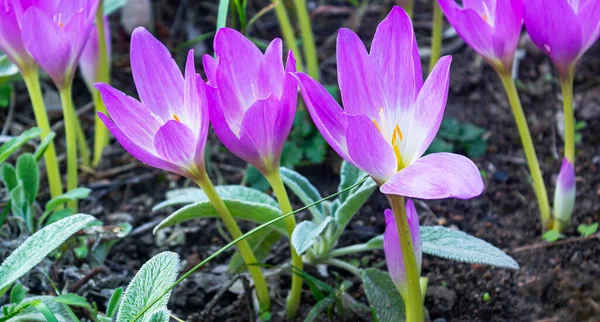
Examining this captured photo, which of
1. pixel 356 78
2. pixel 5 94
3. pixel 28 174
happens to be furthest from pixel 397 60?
pixel 5 94

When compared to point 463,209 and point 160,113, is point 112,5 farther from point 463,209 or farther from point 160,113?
point 463,209

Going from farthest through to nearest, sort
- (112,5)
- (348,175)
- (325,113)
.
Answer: (112,5) < (348,175) < (325,113)

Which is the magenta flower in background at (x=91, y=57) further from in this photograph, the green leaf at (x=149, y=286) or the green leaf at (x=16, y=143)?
the green leaf at (x=149, y=286)

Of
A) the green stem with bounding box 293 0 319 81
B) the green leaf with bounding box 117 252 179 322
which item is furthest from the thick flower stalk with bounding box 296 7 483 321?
the green stem with bounding box 293 0 319 81

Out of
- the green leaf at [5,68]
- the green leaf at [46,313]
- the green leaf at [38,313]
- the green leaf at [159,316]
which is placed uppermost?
the green leaf at [5,68]

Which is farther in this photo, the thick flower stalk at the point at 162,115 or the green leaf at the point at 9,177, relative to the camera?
the green leaf at the point at 9,177

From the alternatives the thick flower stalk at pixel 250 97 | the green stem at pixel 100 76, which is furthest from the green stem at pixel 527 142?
the green stem at pixel 100 76

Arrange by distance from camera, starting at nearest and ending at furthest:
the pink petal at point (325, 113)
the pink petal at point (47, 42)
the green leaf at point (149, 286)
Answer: the pink petal at point (325, 113) < the green leaf at point (149, 286) < the pink petal at point (47, 42)

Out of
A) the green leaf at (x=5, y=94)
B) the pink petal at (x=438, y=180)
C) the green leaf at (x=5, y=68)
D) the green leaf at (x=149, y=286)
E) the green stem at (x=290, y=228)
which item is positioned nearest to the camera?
the pink petal at (x=438, y=180)
